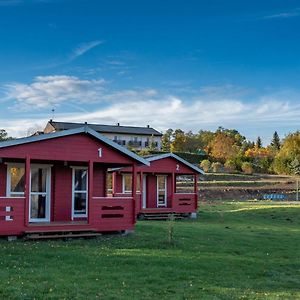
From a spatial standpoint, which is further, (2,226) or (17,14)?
(17,14)

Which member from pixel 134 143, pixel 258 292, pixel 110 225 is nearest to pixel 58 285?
pixel 258 292

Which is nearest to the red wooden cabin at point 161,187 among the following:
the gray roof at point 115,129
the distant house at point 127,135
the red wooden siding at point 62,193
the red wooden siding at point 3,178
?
the red wooden siding at point 62,193

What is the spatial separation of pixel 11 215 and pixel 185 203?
14080 mm

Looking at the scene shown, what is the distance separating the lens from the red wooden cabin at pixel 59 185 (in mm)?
15445

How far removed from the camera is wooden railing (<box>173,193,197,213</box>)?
27.7 meters

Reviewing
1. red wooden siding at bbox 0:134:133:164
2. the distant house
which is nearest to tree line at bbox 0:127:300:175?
the distant house

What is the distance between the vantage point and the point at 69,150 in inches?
653

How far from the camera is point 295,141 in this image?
84.0 metres

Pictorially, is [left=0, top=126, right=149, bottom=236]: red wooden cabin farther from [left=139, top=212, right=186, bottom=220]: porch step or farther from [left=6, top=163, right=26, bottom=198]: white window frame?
[left=139, top=212, right=186, bottom=220]: porch step

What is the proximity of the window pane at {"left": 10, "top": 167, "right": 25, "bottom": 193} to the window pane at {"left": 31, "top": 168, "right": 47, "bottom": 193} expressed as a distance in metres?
0.37

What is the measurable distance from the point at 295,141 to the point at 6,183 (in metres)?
73.0

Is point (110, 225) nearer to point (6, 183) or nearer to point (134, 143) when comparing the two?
point (6, 183)

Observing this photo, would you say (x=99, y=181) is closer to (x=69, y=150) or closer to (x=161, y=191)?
(x=69, y=150)

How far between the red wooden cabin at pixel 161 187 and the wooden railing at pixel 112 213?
28.0 ft
